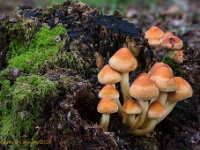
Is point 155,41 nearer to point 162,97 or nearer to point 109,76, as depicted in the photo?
point 162,97

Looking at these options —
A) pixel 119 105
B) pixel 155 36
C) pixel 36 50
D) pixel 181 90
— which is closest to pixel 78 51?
pixel 36 50

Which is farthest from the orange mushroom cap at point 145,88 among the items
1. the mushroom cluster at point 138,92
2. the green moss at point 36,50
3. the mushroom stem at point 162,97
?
the green moss at point 36,50

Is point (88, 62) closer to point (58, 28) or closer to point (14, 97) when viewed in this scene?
point (58, 28)

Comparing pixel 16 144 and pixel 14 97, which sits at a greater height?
pixel 14 97

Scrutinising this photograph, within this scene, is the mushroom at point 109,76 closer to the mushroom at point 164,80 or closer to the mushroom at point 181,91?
the mushroom at point 164,80

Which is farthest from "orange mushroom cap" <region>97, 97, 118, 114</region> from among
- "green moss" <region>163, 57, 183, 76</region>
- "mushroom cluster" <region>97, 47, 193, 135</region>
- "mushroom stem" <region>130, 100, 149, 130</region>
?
"green moss" <region>163, 57, 183, 76</region>

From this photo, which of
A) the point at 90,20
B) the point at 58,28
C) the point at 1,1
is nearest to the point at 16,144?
the point at 58,28
